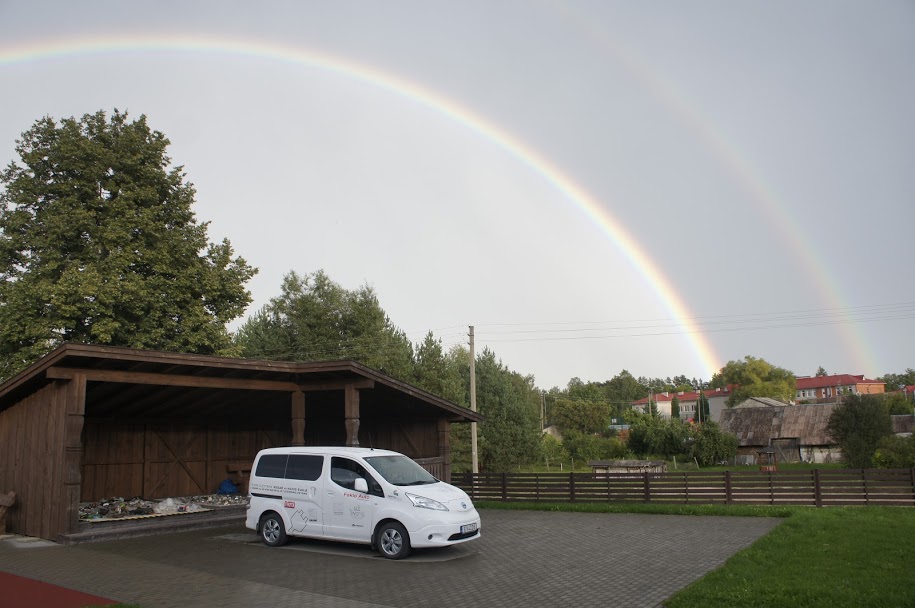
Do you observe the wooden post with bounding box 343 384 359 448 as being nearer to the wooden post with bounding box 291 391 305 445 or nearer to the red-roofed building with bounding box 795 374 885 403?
the wooden post with bounding box 291 391 305 445

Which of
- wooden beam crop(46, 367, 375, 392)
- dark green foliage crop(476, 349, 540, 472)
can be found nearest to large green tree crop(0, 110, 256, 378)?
wooden beam crop(46, 367, 375, 392)

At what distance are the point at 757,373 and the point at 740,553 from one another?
11087 centimetres

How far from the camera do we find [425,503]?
11.5m

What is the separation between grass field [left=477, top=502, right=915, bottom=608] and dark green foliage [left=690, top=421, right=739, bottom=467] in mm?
39254

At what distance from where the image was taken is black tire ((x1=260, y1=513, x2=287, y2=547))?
12945 millimetres

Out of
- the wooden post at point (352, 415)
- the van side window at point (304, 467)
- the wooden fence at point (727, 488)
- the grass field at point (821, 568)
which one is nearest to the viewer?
the grass field at point (821, 568)

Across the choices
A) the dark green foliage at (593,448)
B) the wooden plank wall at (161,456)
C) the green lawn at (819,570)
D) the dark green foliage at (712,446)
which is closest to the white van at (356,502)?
the green lawn at (819,570)

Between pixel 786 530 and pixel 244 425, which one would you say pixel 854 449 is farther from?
pixel 244 425

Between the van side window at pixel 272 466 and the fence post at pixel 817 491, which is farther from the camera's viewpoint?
the fence post at pixel 817 491

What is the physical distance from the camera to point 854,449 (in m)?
40.1

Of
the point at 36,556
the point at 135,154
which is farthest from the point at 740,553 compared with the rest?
the point at 135,154

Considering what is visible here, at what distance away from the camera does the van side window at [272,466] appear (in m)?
13.2

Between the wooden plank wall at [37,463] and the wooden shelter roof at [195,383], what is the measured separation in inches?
17.6

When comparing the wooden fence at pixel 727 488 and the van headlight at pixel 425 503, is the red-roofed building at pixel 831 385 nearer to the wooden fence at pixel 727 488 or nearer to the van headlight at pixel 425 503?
the wooden fence at pixel 727 488
